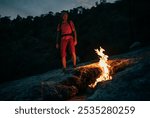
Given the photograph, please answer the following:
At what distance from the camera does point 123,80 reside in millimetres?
6195

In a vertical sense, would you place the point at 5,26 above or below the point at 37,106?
above

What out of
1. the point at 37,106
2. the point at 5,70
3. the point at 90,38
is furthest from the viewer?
the point at 90,38

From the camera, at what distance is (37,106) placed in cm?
602

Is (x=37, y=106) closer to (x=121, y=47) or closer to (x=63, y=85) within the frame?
(x=63, y=85)

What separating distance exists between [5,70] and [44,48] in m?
5.52

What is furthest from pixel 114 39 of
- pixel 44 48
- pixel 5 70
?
pixel 5 70

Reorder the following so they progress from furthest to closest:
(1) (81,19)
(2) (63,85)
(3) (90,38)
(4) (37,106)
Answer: (1) (81,19)
(3) (90,38)
(2) (63,85)
(4) (37,106)

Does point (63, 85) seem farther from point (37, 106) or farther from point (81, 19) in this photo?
point (81, 19)

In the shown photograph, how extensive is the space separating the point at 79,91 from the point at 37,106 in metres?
2.64

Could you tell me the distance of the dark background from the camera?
52.5 feet

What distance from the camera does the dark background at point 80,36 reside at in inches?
630

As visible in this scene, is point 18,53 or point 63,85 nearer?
point 63,85

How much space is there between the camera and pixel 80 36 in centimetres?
1952

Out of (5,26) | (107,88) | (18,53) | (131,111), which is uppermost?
(5,26)
